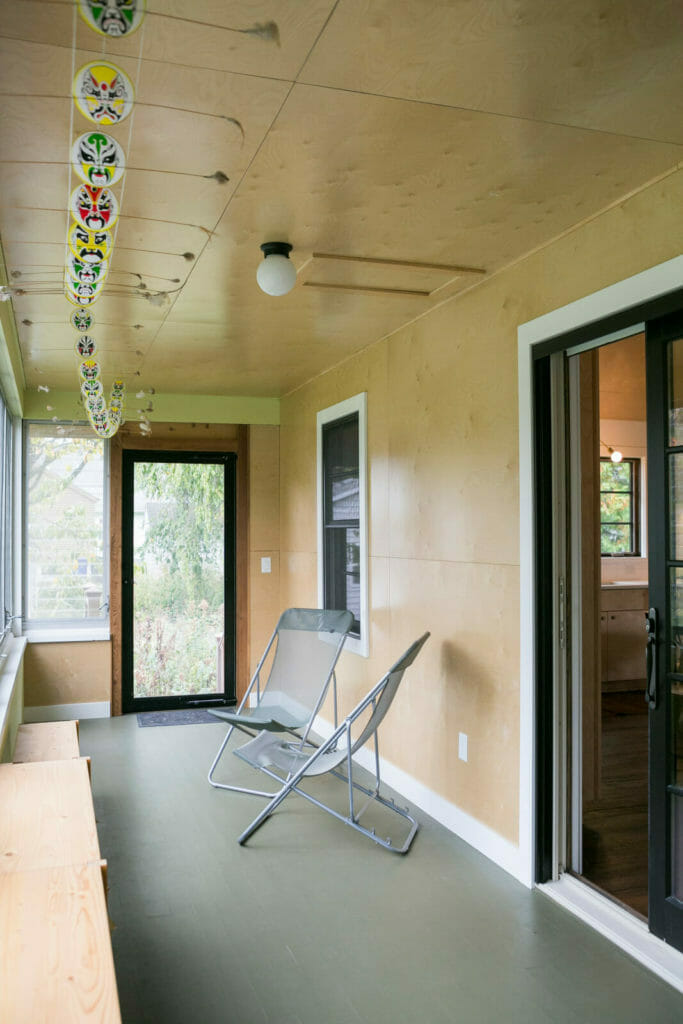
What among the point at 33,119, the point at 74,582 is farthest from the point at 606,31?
the point at 74,582

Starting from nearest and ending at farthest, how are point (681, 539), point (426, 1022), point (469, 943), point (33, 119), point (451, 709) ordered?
point (33, 119) < point (426, 1022) < point (681, 539) < point (469, 943) < point (451, 709)

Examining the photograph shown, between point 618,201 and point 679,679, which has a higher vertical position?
point 618,201

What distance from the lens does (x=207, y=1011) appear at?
7.93 ft

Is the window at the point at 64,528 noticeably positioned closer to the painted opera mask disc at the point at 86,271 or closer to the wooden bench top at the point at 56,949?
→ the painted opera mask disc at the point at 86,271

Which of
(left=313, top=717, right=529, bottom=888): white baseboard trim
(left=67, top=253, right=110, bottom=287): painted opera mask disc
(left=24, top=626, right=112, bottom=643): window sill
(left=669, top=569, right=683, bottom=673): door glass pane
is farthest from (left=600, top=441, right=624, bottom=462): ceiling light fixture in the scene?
(left=67, top=253, right=110, bottom=287): painted opera mask disc

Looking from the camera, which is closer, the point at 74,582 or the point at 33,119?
the point at 33,119

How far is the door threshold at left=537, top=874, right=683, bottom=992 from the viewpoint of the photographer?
256 cm

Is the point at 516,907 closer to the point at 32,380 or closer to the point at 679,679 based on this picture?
the point at 679,679

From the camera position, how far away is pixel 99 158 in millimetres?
1771

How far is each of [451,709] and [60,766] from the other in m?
1.74

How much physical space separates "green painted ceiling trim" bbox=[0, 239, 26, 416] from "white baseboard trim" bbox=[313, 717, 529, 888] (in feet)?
9.43

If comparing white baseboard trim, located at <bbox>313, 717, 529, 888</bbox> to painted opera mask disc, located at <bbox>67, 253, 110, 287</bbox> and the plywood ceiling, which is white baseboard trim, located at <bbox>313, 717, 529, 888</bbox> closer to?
the plywood ceiling

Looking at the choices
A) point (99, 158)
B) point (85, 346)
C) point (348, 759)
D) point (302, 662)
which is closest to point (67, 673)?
point (302, 662)

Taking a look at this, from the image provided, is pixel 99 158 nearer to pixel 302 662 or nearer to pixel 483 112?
pixel 483 112
